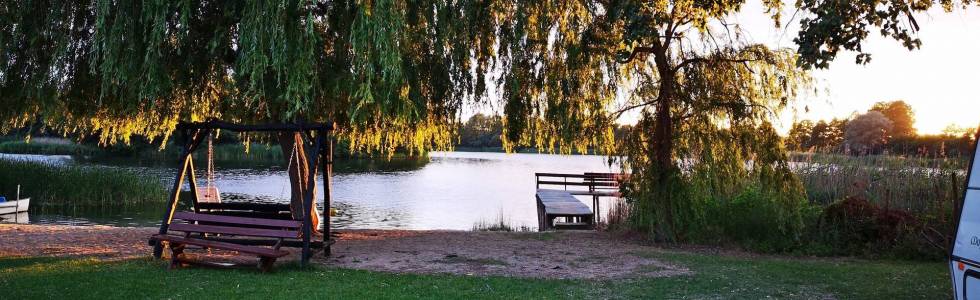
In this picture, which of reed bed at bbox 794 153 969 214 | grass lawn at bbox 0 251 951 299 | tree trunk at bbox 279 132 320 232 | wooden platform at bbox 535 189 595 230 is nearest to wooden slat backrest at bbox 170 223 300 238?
grass lawn at bbox 0 251 951 299

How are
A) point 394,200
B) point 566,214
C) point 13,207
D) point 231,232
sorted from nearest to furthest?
point 231,232 → point 566,214 → point 13,207 → point 394,200

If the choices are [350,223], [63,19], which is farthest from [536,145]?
[350,223]

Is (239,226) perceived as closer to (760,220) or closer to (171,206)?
(171,206)

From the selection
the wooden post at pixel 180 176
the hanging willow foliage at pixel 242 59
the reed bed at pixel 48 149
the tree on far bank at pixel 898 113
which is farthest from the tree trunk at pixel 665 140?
the tree on far bank at pixel 898 113

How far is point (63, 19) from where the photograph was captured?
32.3ft

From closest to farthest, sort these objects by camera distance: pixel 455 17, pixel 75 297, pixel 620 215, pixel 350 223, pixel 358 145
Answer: pixel 75 297
pixel 455 17
pixel 358 145
pixel 620 215
pixel 350 223

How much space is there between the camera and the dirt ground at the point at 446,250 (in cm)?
991

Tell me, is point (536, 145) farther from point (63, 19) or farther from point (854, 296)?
point (63, 19)

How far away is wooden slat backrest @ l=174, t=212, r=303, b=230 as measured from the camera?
9.41 meters

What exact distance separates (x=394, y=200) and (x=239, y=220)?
65.0 ft

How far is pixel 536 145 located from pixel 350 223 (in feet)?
32.4

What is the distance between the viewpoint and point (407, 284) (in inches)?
332

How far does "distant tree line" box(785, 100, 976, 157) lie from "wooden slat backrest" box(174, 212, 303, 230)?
29.0ft

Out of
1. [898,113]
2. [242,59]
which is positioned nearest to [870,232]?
[242,59]
